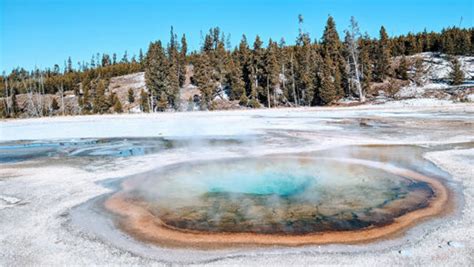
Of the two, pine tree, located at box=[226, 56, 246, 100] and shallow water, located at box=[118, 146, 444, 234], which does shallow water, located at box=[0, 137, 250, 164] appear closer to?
shallow water, located at box=[118, 146, 444, 234]

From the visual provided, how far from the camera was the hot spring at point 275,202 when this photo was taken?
617 centimetres

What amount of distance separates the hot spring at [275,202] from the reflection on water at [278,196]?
0.02 m

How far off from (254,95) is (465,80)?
31299mm

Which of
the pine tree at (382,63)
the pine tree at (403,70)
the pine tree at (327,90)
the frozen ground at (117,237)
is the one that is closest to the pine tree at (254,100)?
the pine tree at (327,90)

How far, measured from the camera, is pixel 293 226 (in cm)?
644

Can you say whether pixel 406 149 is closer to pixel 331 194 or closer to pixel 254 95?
pixel 331 194

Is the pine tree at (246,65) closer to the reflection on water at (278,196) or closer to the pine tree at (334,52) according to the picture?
the pine tree at (334,52)

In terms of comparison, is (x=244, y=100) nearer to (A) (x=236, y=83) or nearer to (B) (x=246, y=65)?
(A) (x=236, y=83)

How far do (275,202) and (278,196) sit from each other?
52 cm

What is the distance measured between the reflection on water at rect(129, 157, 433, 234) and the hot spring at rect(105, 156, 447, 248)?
0.06 ft

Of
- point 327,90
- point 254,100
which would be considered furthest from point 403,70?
point 254,100

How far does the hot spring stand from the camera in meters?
6.17

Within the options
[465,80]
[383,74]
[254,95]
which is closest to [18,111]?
[254,95]

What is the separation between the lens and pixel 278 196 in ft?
27.7
